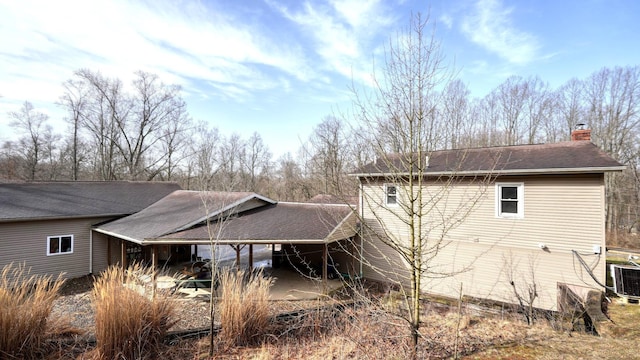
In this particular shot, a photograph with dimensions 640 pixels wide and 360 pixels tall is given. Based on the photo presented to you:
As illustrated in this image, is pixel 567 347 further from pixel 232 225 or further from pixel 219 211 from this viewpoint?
pixel 219 211

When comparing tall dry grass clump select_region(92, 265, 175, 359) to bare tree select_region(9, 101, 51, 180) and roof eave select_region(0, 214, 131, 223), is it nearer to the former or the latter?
roof eave select_region(0, 214, 131, 223)

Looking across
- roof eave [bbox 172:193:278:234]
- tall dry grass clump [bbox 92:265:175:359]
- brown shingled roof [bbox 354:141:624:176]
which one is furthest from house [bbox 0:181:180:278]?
brown shingled roof [bbox 354:141:624:176]

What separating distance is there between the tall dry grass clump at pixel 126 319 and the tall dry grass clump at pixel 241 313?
1.14 meters

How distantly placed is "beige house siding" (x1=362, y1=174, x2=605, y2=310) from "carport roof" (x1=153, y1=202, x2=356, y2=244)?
8.15ft

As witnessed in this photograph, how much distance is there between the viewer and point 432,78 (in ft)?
12.7

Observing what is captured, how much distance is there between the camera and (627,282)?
28.9 ft

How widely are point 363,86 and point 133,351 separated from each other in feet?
19.2

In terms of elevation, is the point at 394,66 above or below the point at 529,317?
above

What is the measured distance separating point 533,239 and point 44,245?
18.6 m

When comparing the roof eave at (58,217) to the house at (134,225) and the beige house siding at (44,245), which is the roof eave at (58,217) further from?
the beige house siding at (44,245)

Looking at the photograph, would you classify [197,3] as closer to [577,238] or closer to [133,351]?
[133,351]

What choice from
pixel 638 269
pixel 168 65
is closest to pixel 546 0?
pixel 638 269

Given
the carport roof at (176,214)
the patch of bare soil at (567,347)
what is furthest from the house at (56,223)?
the patch of bare soil at (567,347)

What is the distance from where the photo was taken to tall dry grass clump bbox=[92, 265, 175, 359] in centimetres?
493
